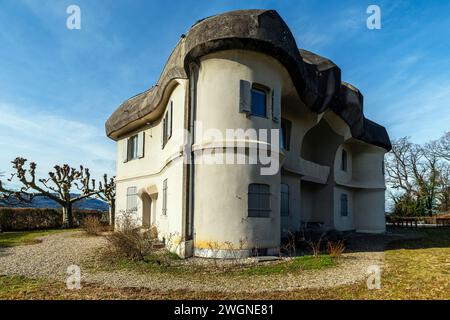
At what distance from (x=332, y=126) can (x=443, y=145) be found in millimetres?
26706

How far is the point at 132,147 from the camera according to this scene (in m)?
17.6

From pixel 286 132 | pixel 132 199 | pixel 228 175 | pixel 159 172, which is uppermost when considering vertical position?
pixel 286 132

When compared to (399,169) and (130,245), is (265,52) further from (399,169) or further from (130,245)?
(399,169)

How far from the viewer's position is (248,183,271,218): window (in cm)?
977

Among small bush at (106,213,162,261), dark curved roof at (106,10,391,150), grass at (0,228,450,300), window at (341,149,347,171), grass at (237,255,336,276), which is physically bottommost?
grass at (237,255,336,276)

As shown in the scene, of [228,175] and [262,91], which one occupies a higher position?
[262,91]

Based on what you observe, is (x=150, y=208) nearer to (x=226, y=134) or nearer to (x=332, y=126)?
(x=226, y=134)

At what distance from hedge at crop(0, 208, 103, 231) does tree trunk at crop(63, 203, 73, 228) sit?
0.54m

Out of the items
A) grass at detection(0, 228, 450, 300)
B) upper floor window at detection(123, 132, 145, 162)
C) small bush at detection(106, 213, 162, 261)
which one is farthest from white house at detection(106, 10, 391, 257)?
upper floor window at detection(123, 132, 145, 162)

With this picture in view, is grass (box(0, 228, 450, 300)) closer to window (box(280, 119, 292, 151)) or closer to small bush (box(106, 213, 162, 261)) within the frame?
small bush (box(106, 213, 162, 261))

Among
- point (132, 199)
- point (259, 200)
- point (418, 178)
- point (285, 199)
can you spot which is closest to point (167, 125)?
point (259, 200)

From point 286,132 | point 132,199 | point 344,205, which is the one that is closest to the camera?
point 286,132

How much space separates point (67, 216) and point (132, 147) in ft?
29.9
